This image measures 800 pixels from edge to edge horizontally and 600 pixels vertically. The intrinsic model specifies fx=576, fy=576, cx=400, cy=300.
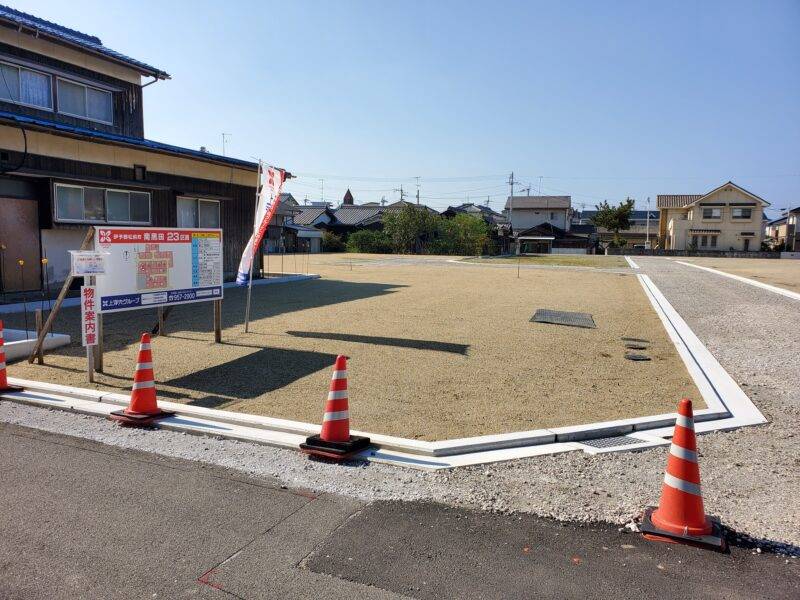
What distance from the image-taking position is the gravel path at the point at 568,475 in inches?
151

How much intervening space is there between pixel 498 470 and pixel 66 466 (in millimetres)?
3329

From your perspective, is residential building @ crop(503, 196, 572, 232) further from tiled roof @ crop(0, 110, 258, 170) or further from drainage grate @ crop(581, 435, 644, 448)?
drainage grate @ crop(581, 435, 644, 448)

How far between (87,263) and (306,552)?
5.05 m

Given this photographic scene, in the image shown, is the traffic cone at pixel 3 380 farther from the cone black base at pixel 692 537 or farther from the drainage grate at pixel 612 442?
the cone black base at pixel 692 537

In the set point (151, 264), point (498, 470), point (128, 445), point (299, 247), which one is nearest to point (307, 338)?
point (151, 264)

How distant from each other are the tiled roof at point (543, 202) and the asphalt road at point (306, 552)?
3046 inches

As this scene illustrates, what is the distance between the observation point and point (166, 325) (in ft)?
35.2

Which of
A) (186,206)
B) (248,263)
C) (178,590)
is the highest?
(186,206)

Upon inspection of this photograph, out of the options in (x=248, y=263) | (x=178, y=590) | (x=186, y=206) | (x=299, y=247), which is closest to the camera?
(x=178, y=590)

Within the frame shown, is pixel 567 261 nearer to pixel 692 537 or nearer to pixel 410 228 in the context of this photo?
pixel 410 228

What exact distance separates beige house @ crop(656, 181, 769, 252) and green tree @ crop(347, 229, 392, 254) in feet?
111

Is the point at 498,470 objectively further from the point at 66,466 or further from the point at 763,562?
the point at 66,466

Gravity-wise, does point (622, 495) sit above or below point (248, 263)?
below

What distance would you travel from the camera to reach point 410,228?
55969 millimetres
